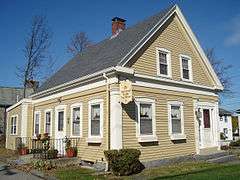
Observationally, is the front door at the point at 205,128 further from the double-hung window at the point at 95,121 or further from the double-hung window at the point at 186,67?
the double-hung window at the point at 95,121

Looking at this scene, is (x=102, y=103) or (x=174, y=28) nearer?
(x=102, y=103)

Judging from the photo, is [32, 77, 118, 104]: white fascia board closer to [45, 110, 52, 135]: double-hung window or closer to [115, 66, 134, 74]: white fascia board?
[115, 66, 134, 74]: white fascia board

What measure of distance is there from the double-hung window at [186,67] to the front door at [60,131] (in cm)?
767

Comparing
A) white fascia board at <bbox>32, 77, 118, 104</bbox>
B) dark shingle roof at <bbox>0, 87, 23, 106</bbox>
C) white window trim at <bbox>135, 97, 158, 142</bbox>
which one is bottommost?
white window trim at <bbox>135, 97, 158, 142</bbox>

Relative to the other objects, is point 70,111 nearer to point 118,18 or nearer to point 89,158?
point 89,158

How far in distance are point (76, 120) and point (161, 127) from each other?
4.81 m

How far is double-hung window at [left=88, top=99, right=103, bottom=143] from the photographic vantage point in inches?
573

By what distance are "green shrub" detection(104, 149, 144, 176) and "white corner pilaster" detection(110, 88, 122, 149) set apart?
88 cm

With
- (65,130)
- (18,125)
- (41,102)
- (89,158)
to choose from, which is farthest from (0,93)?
(89,158)

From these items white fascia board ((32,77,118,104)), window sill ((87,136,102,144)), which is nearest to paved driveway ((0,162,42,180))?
window sill ((87,136,102,144))

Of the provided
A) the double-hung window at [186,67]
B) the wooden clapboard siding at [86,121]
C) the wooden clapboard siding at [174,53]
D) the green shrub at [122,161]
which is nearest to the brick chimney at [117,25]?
the wooden clapboard siding at [174,53]

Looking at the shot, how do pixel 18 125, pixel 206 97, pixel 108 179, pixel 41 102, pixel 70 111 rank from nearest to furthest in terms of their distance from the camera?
pixel 108 179 → pixel 70 111 → pixel 206 97 → pixel 41 102 → pixel 18 125

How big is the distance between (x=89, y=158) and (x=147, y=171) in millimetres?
3301

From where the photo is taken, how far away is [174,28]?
17.9m
